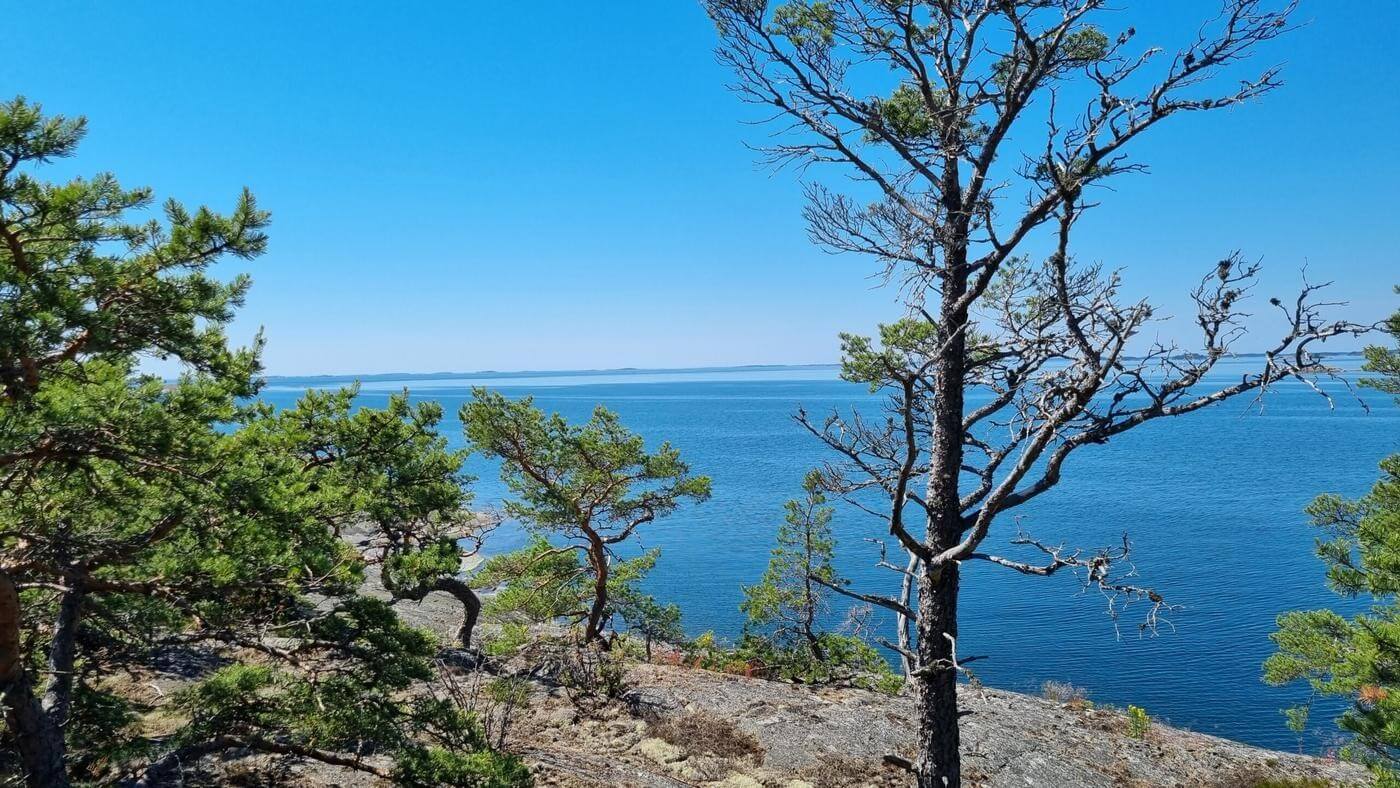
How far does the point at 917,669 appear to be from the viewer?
6.88m

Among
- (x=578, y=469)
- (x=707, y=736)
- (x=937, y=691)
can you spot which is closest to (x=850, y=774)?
(x=707, y=736)

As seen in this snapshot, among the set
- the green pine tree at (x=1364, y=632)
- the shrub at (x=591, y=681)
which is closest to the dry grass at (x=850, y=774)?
the shrub at (x=591, y=681)

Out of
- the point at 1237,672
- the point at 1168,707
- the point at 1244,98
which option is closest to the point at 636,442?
the point at 1244,98

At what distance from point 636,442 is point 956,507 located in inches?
415

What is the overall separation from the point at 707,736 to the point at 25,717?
870cm

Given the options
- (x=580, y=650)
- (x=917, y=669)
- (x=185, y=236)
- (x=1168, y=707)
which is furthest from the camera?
(x=1168, y=707)

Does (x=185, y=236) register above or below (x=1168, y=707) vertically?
above

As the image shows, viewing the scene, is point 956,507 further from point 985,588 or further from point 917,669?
point 985,588

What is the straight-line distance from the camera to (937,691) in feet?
23.0

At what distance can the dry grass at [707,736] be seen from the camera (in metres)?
11.5

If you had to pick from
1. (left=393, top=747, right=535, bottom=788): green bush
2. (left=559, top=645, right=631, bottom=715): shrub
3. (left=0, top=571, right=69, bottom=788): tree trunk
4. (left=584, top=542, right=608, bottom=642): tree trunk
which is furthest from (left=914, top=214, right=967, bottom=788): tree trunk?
(left=584, top=542, right=608, bottom=642): tree trunk

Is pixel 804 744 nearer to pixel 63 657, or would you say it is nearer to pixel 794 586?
pixel 794 586

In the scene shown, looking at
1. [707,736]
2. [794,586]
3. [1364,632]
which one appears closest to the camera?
[1364,632]

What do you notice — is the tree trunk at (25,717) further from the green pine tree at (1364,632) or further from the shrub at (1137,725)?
the shrub at (1137,725)
